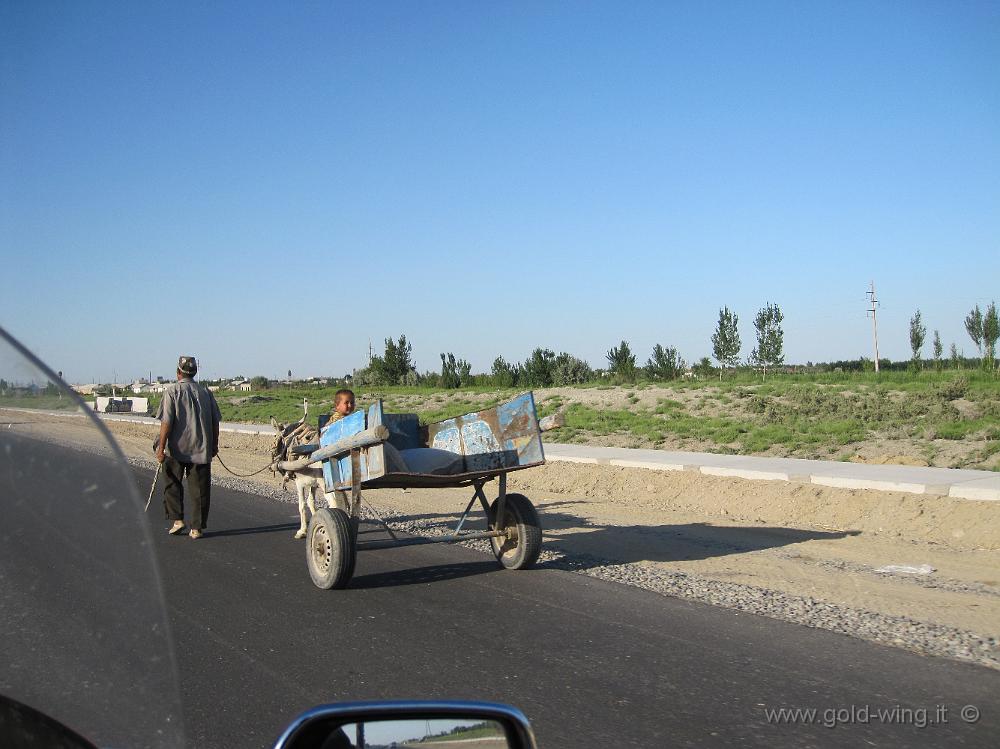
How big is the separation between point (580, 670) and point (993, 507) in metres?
7.88

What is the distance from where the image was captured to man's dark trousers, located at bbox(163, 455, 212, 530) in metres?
10.9

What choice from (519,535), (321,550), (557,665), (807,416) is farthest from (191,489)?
(807,416)

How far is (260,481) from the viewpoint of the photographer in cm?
1938

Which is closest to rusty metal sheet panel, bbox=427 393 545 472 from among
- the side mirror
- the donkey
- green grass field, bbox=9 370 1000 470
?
the donkey

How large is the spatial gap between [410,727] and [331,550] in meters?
6.41

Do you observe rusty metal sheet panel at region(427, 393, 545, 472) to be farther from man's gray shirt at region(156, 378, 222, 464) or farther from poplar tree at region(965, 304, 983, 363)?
poplar tree at region(965, 304, 983, 363)

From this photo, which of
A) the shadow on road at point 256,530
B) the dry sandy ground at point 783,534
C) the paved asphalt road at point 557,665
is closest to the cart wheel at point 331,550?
the paved asphalt road at point 557,665

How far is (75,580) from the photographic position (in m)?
1.72

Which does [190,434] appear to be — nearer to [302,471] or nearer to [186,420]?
[186,420]

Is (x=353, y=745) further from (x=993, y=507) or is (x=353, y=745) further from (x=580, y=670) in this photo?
(x=993, y=507)

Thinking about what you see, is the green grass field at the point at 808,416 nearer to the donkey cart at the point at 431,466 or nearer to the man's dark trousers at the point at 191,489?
the donkey cart at the point at 431,466

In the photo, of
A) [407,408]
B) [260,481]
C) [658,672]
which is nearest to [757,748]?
[658,672]

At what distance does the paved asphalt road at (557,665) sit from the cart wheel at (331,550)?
160 mm

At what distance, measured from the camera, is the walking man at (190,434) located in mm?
10789
